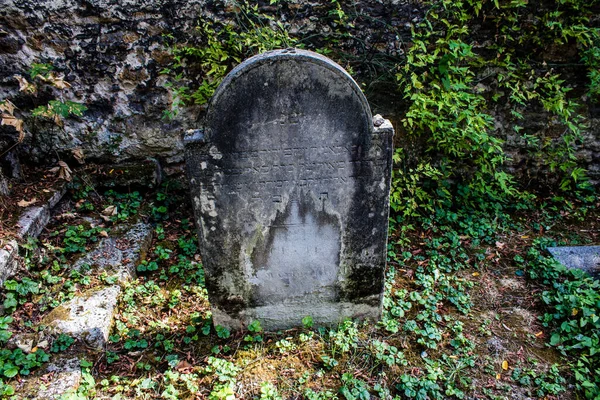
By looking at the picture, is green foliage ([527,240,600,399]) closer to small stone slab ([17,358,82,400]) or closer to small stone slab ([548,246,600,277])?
small stone slab ([548,246,600,277])

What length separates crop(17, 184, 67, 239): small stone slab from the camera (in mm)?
3444

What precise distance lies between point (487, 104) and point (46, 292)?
4.53 metres

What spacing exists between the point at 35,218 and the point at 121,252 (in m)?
0.80

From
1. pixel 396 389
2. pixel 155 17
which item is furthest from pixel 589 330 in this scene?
pixel 155 17

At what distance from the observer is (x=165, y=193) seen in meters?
4.45

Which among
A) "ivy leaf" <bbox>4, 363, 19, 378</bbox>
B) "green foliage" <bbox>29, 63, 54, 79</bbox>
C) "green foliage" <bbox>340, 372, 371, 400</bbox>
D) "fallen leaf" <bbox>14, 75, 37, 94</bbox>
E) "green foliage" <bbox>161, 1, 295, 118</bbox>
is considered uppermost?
"green foliage" <bbox>161, 1, 295, 118</bbox>

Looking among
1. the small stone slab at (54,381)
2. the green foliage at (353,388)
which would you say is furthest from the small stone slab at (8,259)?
the green foliage at (353,388)

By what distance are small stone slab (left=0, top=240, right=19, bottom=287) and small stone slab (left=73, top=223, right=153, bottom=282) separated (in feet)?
1.41

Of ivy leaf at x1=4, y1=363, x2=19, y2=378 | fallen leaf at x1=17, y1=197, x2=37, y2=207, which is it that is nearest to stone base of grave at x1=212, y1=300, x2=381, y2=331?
ivy leaf at x1=4, y1=363, x2=19, y2=378

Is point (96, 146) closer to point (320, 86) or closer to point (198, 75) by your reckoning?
→ point (198, 75)

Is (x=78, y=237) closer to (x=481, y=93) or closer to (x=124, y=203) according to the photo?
(x=124, y=203)

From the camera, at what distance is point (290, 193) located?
2691 millimetres

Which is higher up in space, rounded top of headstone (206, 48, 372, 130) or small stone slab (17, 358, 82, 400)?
rounded top of headstone (206, 48, 372, 130)

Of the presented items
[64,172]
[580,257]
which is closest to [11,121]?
[64,172]
